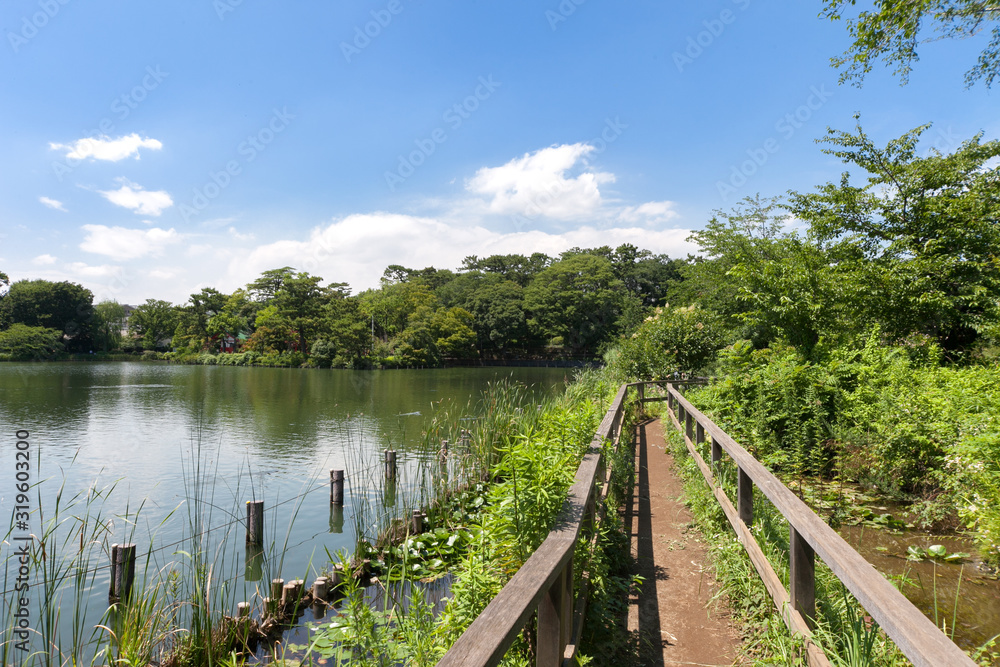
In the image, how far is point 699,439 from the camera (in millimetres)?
6379

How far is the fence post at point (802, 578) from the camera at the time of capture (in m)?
2.09

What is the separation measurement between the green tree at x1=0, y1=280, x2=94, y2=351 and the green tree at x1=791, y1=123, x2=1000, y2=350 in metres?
74.7

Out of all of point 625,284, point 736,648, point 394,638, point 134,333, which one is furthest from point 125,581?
point 134,333

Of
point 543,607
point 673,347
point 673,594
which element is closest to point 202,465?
point 673,594

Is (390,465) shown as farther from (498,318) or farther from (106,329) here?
(106,329)

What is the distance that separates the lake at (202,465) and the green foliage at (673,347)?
3.21 m

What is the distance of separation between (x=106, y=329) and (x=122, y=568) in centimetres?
7359

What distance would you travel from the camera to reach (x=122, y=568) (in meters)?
4.54

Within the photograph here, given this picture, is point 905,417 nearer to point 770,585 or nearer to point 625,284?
point 770,585

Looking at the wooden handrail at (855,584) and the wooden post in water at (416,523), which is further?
the wooden post in water at (416,523)

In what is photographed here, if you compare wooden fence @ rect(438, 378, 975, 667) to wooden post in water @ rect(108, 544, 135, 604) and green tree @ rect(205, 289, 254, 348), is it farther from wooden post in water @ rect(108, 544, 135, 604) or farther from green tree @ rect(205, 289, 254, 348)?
green tree @ rect(205, 289, 254, 348)

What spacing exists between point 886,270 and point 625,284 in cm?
5512

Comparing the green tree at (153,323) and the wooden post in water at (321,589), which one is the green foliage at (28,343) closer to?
the green tree at (153,323)

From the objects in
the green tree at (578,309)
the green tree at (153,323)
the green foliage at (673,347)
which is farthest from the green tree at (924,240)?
the green tree at (153,323)
